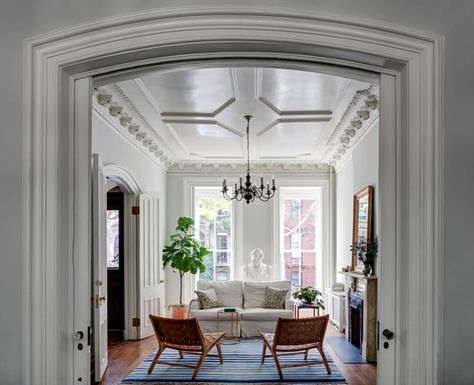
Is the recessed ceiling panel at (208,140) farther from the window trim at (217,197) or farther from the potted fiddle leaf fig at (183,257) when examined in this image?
the potted fiddle leaf fig at (183,257)

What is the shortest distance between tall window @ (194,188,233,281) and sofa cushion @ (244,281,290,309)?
5.69ft

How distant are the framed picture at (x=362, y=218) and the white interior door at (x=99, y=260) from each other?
325 cm

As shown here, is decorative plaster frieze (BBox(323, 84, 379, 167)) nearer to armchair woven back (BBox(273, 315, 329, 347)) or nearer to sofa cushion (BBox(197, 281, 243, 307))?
armchair woven back (BBox(273, 315, 329, 347))

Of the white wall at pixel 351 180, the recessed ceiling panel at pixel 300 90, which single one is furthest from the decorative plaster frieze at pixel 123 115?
the white wall at pixel 351 180

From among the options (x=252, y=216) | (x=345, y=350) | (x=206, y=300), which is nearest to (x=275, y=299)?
(x=206, y=300)

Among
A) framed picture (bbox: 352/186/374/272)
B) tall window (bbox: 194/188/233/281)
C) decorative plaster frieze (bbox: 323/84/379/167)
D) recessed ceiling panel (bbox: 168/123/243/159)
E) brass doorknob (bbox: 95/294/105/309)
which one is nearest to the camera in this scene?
brass doorknob (bbox: 95/294/105/309)

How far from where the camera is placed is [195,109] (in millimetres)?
5965

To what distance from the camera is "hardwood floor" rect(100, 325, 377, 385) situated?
5355 mm

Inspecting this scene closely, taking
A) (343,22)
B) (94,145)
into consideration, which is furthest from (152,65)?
(94,145)

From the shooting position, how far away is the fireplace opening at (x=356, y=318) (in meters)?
6.45

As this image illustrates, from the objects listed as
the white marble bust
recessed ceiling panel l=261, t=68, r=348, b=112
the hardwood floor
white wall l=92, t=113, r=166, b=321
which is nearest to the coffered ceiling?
recessed ceiling panel l=261, t=68, r=348, b=112

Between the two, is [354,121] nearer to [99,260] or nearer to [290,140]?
[290,140]

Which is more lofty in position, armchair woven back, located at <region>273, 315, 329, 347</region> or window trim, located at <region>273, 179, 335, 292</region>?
window trim, located at <region>273, 179, 335, 292</region>

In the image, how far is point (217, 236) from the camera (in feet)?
33.6
